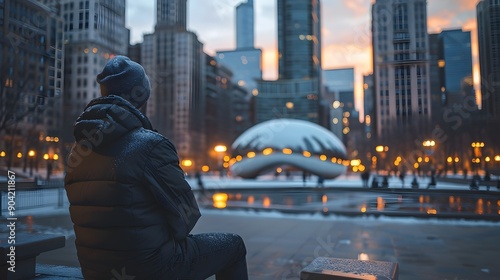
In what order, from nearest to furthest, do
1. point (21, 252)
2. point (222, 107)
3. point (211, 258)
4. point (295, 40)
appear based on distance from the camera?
point (211, 258), point (21, 252), point (222, 107), point (295, 40)

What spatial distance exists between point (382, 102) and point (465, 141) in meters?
0.92

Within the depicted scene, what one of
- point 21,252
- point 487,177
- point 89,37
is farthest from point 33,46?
point 487,177

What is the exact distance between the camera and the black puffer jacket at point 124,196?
2.01 meters

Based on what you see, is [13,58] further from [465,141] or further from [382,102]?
[465,141]

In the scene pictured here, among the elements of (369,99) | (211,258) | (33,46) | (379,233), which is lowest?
(379,233)

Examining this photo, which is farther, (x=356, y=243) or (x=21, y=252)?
(x=356, y=243)

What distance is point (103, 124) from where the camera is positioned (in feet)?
6.58

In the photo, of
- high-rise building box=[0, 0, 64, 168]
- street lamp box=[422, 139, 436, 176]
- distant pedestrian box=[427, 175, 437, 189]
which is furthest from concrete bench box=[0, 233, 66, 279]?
distant pedestrian box=[427, 175, 437, 189]

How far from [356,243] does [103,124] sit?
7.05 metres

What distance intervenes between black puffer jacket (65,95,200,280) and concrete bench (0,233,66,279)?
4.62 feet

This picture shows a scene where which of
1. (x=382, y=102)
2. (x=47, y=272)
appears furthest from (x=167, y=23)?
(x=47, y=272)

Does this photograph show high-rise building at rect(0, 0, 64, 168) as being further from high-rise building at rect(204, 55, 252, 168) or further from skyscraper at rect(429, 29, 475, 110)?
high-rise building at rect(204, 55, 252, 168)

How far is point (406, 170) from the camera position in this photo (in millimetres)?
7637

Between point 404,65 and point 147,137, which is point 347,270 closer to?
point 147,137
